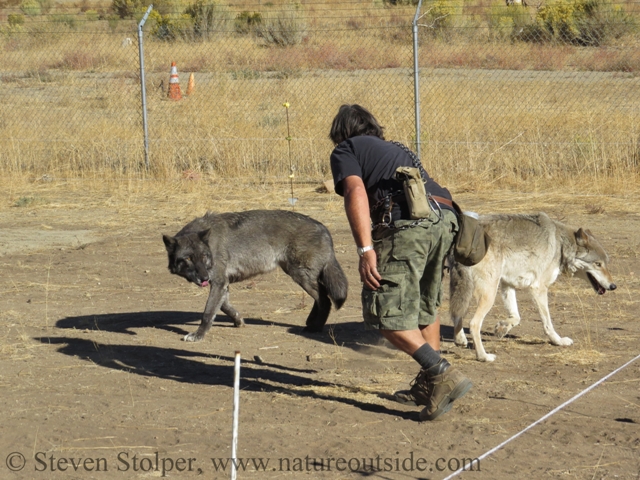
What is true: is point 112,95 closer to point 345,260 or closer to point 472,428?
point 345,260

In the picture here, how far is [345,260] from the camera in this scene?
10703 mm

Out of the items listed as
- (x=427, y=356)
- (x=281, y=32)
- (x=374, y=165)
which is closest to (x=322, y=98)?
(x=281, y=32)

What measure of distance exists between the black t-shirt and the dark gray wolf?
242cm

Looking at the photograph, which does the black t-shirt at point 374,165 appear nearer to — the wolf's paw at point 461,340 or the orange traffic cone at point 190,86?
the wolf's paw at point 461,340

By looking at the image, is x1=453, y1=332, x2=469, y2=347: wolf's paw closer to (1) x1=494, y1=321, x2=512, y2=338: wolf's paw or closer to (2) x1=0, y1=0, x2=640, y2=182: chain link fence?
(1) x1=494, y1=321, x2=512, y2=338: wolf's paw

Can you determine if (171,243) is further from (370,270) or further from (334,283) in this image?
(370,270)

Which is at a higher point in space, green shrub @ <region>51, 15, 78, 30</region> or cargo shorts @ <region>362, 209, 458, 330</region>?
green shrub @ <region>51, 15, 78, 30</region>

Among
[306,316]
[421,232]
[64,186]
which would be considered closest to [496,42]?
[64,186]

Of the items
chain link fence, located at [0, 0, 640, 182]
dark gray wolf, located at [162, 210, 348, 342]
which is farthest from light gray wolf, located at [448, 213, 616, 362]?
chain link fence, located at [0, 0, 640, 182]

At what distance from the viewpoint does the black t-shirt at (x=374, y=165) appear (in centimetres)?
561

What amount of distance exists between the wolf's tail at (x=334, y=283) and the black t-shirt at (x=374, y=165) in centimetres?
240

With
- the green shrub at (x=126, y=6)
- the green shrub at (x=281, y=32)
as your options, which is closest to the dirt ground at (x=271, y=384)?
the green shrub at (x=281, y=32)

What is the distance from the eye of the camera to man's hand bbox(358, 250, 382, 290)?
5430mm

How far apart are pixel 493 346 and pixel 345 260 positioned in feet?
11.1
